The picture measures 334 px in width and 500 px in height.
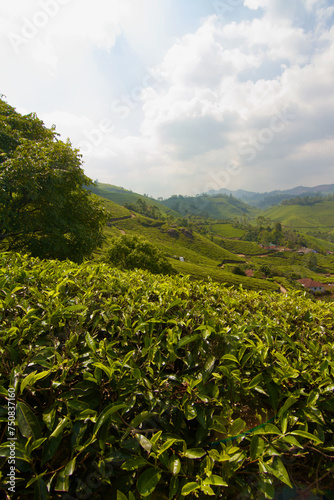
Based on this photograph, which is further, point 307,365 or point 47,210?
point 47,210

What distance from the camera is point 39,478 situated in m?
1.10

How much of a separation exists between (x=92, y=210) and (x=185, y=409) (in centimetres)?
1122

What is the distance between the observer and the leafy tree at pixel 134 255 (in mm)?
24594

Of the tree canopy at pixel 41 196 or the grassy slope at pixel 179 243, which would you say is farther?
the grassy slope at pixel 179 243

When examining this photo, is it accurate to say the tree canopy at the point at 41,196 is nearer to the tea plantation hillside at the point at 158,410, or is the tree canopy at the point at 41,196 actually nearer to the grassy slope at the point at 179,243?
the tea plantation hillside at the point at 158,410

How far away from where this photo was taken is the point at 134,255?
24.7 m

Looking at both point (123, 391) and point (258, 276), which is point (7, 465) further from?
point (258, 276)

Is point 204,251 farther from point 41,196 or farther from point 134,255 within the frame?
point 41,196

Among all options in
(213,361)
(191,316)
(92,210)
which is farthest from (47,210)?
(213,361)

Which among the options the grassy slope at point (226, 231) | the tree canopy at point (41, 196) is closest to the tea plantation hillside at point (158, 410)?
the tree canopy at point (41, 196)

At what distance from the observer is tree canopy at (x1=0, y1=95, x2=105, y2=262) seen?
8.13 m

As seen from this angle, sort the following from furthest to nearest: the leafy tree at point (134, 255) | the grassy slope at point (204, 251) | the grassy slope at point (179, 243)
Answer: the grassy slope at point (179, 243) → the grassy slope at point (204, 251) → the leafy tree at point (134, 255)

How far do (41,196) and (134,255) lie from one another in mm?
15934

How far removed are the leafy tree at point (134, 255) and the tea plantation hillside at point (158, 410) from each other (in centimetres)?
2171
